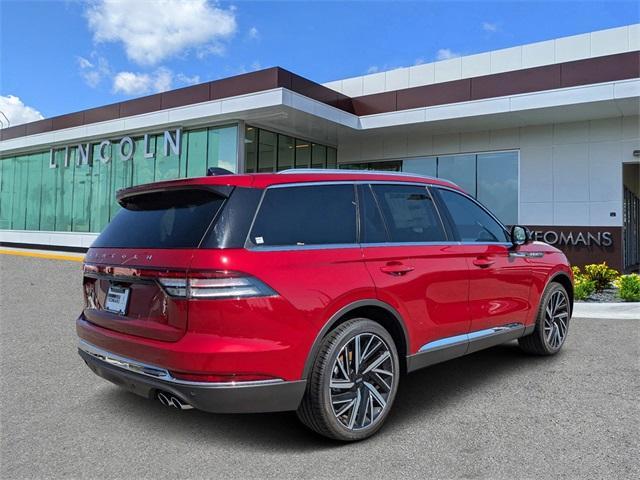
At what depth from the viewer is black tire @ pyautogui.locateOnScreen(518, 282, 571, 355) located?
531 cm

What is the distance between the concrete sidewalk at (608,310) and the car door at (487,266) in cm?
414

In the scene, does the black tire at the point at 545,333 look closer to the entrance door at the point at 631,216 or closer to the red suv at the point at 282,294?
A: the red suv at the point at 282,294

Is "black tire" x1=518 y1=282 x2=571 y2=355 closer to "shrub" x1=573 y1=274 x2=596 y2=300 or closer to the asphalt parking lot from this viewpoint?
the asphalt parking lot

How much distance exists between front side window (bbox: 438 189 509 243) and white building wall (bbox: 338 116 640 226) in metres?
11.2

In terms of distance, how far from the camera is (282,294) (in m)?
2.95

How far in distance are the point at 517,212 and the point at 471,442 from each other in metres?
13.6

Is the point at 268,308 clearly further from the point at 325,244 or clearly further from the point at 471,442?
the point at 471,442

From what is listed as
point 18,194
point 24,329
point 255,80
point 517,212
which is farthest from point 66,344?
point 18,194

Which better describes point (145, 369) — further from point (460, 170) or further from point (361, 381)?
point (460, 170)

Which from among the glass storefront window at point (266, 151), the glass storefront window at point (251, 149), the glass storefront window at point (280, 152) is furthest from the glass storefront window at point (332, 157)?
the glass storefront window at point (251, 149)

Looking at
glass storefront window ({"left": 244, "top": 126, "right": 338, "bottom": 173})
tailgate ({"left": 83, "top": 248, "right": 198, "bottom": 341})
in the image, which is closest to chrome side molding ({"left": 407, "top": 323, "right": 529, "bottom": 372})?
tailgate ({"left": 83, "top": 248, "right": 198, "bottom": 341})

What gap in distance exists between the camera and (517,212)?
15.8 m

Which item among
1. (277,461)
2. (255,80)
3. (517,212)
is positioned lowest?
(277,461)

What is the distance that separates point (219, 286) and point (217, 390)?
584 mm
